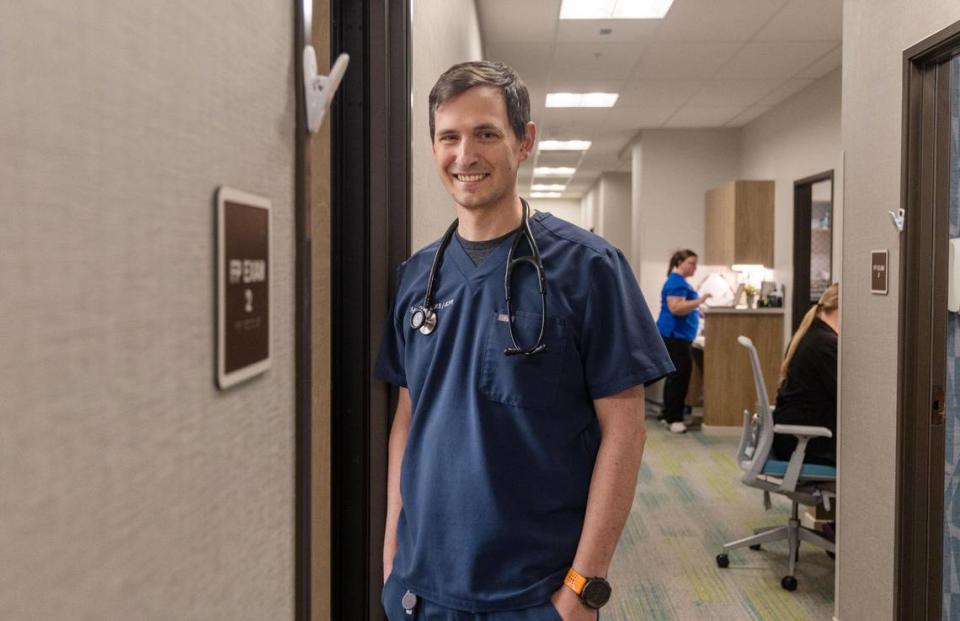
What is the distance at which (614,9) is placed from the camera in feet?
11.5

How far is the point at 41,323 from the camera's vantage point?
0.31 meters

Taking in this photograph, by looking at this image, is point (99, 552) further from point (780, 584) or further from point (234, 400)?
point (780, 584)

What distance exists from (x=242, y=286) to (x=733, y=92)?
16.4ft

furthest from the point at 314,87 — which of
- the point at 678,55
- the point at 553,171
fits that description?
the point at 553,171

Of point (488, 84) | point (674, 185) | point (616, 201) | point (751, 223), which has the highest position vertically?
point (616, 201)

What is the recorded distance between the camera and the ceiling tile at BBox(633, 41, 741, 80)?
4.06 meters

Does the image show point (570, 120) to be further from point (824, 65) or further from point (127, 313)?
point (127, 313)

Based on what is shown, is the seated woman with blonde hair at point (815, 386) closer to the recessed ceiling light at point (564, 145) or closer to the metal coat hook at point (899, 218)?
the metal coat hook at point (899, 218)

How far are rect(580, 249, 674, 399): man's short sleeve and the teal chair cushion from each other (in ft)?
5.95

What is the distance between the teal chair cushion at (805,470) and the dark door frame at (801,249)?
2.49m

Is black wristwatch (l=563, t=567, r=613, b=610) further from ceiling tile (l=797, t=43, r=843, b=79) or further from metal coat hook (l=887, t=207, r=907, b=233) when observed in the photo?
ceiling tile (l=797, t=43, r=843, b=79)

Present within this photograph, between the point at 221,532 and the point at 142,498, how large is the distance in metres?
0.10

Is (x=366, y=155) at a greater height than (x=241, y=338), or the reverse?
(x=366, y=155)

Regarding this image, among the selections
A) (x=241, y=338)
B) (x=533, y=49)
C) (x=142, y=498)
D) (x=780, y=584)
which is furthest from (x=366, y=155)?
(x=533, y=49)
